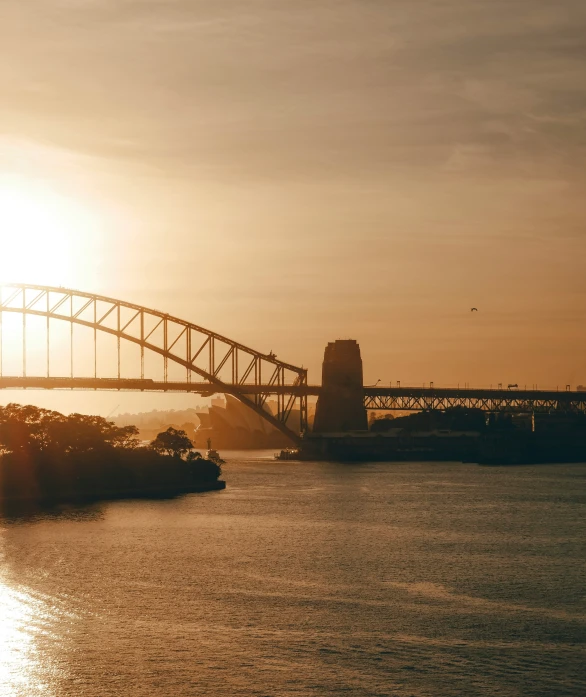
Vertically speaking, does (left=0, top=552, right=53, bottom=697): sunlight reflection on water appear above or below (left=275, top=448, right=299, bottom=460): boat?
below

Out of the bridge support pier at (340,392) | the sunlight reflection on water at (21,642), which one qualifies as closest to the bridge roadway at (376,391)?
the bridge support pier at (340,392)

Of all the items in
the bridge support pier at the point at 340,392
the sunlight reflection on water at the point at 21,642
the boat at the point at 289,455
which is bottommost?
the sunlight reflection on water at the point at 21,642

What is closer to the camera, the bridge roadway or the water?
the water

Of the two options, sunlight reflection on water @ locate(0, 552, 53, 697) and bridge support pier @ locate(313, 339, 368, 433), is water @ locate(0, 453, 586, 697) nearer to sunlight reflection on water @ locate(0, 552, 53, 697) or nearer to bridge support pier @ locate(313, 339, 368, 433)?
sunlight reflection on water @ locate(0, 552, 53, 697)

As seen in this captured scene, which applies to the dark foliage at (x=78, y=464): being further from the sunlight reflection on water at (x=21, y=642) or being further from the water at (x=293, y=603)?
the sunlight reflection on water at (x=21, y=642)

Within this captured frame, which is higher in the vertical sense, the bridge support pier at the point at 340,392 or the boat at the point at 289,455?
the bridge support pier at the point at 340,392

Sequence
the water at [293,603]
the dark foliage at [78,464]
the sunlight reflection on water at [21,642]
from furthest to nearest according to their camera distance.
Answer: the dark foliage at [78,464], the water at [293,603], the sunlight reflection on water at [21,642]

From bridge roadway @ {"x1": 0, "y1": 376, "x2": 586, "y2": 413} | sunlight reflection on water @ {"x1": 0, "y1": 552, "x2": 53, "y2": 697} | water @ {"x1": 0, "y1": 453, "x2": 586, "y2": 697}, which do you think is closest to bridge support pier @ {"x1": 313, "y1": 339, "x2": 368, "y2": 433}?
bridge roadway @ {"x1": 0, "y1": 376, "x2": 586, "y2": 413}

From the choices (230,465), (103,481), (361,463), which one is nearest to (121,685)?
(103,481)
